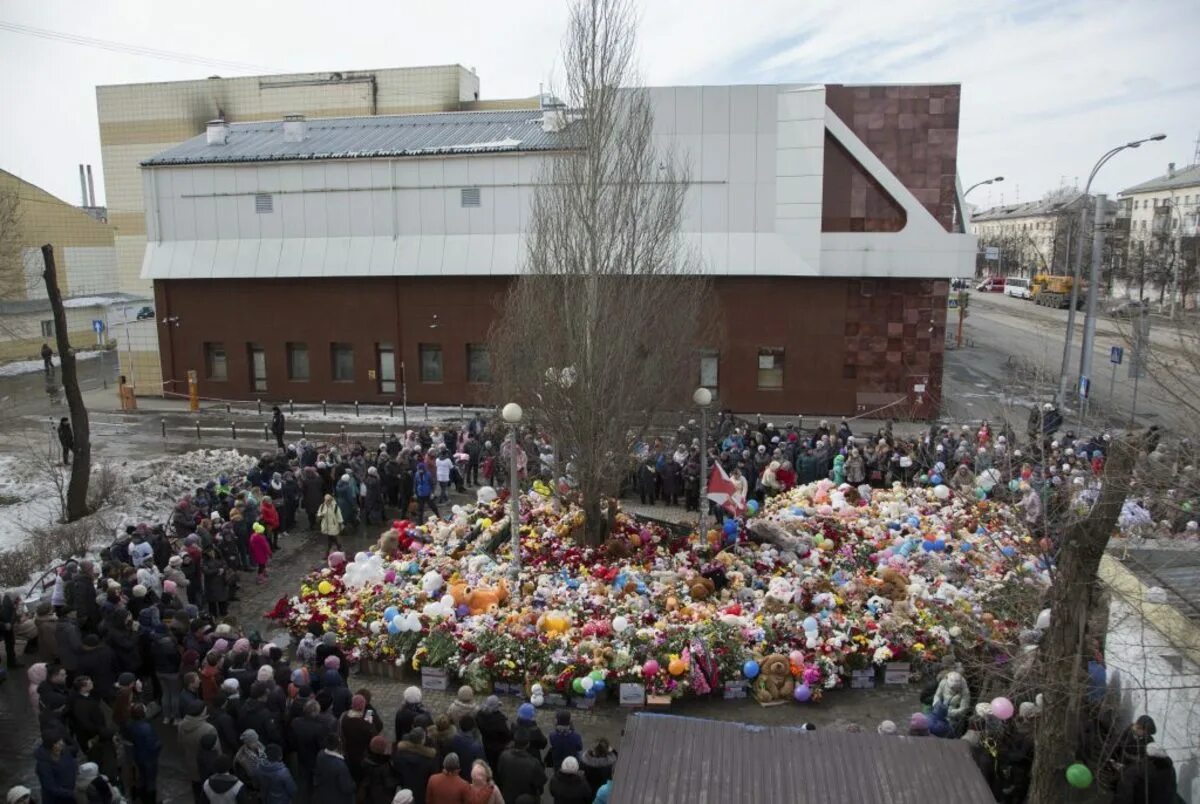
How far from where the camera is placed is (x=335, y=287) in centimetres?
3425

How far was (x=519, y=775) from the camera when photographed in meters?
9.21

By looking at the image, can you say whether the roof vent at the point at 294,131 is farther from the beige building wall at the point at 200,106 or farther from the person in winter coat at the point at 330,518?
the person in winter coat at the point at 330,518

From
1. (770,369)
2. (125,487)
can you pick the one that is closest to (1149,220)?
(770,369)

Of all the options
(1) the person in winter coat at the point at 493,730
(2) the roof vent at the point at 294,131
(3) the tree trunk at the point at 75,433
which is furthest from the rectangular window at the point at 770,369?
(1) the person in winter coat at the point at 493,730

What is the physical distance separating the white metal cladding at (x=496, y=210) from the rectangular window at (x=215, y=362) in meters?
3.11

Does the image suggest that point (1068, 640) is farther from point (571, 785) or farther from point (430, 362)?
point (430, 362)

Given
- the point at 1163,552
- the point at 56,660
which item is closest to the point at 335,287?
the point at 56,660

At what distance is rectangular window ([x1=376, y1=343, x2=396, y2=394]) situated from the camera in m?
34.7

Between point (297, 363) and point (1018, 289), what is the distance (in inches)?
2626

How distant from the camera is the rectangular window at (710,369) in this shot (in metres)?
32.5

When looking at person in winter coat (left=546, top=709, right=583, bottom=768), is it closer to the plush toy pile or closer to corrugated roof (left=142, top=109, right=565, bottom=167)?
the plush toy pile

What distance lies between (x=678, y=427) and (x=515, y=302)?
4.74m

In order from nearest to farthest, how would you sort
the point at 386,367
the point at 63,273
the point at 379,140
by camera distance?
the point at 379,140 → the point at 386,367 → the point at 63,273

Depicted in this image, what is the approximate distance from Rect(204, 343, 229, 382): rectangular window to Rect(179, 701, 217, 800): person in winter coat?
93.1ft
